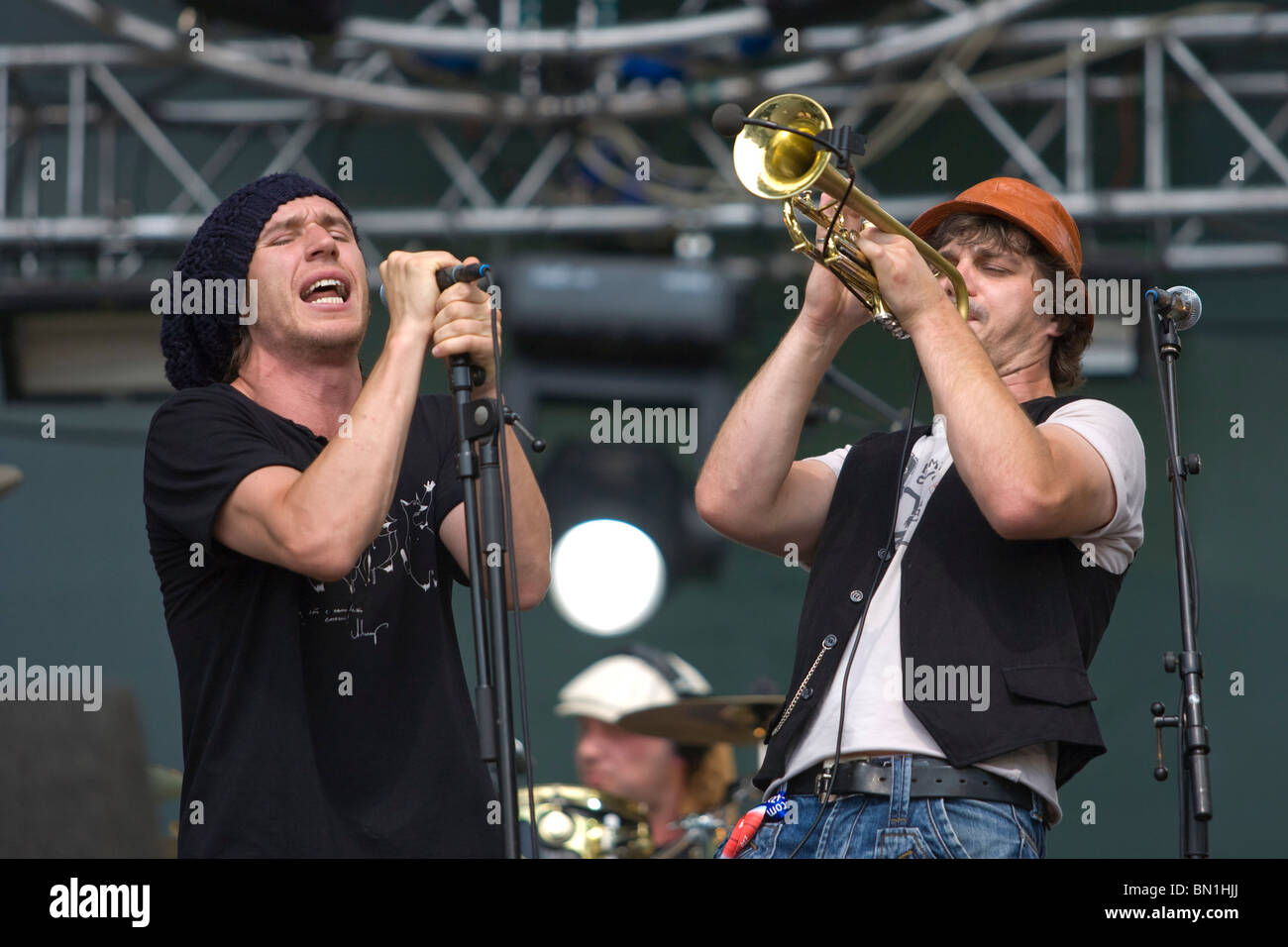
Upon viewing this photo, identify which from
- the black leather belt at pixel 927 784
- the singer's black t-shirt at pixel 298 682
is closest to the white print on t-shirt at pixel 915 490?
the black leather belt at pixel 927 784

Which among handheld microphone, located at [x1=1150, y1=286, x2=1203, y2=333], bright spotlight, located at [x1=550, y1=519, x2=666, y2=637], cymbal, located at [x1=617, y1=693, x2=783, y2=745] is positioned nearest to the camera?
handheld microphone, located at [x1=1150, y1=286, x2=1203, y2=333]

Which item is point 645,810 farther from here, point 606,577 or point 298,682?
point 298,682

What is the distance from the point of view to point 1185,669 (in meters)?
2.68

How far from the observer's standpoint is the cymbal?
5.14m

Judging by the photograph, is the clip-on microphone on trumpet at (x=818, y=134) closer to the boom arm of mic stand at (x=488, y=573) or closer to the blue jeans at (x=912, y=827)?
the boom arm of mic stand at (x=488, y=573)

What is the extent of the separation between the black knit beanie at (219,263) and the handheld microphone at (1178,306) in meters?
1.52

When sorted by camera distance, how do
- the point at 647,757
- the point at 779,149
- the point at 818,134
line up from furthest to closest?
the point at 647,757 → the point at 779,149 → the point at 818,134

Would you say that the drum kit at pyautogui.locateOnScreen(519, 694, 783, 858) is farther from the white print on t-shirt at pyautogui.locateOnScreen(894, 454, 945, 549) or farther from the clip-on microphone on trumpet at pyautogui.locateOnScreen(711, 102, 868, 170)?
the clip-on microphone on trumpet at pyautogui.locateOnScreen(711, 102, 868, 170)

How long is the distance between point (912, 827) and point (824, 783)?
17 cm

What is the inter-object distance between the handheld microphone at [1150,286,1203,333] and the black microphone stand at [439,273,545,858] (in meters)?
1.25

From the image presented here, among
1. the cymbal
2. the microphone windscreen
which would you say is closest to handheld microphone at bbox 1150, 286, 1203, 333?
the microphone windscreen

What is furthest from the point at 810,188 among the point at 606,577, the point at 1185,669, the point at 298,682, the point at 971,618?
the point at 606,577

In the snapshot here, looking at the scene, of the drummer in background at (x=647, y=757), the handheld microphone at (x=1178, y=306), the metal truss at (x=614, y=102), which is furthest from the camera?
the metal truss at (x=614, y=102)

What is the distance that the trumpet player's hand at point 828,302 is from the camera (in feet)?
9.12
